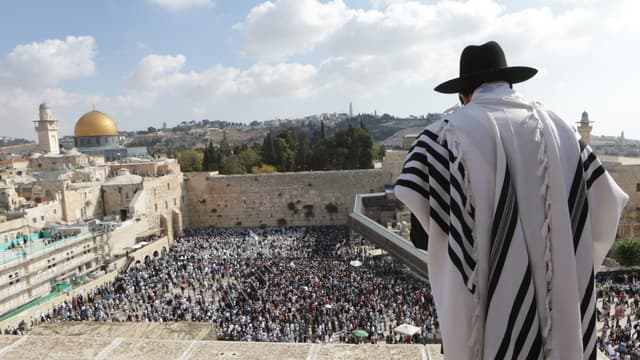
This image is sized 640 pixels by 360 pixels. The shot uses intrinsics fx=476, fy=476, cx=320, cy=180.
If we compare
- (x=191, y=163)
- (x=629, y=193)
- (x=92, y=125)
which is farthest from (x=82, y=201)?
(x=629, y=193)

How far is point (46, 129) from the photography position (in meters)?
36.6

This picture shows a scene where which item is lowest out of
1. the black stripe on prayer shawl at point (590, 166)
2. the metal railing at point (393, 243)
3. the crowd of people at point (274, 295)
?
the crowd of people at point (274, 295)

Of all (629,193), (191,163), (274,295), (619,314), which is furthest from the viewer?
(191,163)

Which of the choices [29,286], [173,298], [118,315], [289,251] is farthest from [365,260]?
[29,286]

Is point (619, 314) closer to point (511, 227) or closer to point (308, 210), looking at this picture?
point (511, 227)

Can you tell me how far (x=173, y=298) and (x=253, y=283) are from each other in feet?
7.95

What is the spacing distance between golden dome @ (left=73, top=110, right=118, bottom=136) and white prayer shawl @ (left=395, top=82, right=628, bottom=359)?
40.9 m

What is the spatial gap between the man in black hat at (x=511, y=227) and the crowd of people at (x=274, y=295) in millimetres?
7402

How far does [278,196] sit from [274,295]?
1331cm

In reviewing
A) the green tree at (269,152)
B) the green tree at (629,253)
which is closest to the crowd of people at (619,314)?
the green tree at (629,253)

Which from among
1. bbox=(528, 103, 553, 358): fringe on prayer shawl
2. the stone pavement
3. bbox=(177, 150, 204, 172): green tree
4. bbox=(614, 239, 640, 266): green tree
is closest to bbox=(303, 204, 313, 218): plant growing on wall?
bbox=(614, 239, 640, 266): green tree

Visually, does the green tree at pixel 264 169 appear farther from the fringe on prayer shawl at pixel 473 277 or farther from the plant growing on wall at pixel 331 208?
the fringe on prayer shawl at pixel 473 277

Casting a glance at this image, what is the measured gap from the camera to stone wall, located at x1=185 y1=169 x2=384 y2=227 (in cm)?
2620

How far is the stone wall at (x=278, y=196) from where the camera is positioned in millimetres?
26203
